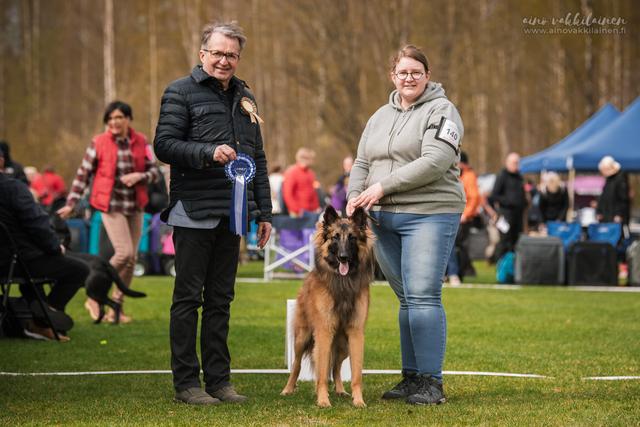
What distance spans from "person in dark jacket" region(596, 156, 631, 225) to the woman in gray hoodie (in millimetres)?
9949

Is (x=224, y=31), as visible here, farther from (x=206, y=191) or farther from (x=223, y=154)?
(x=206, y=191)

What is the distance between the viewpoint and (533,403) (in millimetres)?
5027

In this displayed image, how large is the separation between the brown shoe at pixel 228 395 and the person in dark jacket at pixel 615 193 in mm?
10482

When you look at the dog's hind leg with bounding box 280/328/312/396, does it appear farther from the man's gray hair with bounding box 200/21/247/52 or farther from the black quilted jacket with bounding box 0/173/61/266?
the black quilted jacket with bounding box 0/173/61/266

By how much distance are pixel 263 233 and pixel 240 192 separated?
0.42 m

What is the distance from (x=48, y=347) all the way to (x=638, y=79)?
29.0m

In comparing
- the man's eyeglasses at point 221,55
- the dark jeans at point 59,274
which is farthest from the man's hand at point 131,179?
the man's eyeglasses at point 221,55

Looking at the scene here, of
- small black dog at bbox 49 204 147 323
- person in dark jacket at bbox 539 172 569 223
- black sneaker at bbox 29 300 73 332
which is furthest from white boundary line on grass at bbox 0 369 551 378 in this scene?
person in dark jacket at bbox 539 172 569 223

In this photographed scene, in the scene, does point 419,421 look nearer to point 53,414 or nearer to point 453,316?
point 53,414

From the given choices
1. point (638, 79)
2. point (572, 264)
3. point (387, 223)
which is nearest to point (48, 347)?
point (387, 223)

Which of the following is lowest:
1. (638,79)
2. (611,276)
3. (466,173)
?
(611,276)

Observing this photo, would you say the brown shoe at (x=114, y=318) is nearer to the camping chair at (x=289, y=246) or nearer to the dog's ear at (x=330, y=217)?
the dog's ear at (x=330, y=217)

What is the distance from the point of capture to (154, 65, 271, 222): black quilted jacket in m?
4.98

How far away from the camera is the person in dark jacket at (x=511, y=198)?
14.8 m
